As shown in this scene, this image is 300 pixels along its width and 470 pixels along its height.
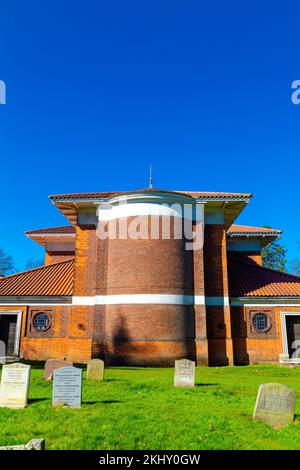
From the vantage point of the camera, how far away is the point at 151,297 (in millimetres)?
18594

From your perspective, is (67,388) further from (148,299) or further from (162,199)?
(162,199)

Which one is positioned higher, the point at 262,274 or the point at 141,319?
the point at 262,274

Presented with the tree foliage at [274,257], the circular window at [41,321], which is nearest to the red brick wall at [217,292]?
the circular window at [41,321]

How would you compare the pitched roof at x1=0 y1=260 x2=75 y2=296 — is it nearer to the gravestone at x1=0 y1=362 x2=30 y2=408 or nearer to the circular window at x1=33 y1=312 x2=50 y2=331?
the circular window at x1=33 y1=312 x2=50 y2=331

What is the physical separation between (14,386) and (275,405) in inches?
252

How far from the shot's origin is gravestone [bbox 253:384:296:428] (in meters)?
7.33

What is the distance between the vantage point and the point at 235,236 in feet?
89.6

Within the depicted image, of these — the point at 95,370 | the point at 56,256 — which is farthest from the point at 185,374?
the point at 56,256

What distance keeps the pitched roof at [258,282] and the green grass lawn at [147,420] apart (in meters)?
10.2

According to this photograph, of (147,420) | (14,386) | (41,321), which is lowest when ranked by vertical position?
(147,420)

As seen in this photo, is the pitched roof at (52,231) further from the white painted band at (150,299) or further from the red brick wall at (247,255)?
the red brick wall at (247,255)

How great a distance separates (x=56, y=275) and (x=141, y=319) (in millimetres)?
8000
